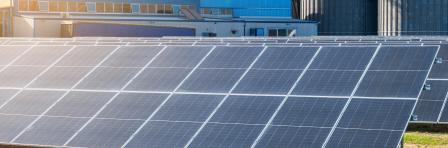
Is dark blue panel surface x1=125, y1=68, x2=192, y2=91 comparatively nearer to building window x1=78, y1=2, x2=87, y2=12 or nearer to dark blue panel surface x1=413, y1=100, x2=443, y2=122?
dark blue panel surface x1=413, y1=100, x2=443, y2=122

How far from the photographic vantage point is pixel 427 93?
113 ft

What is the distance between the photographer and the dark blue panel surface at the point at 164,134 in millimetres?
20969

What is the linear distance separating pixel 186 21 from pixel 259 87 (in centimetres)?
6262

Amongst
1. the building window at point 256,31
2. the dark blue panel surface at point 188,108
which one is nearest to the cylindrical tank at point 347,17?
the building window at point 256,31

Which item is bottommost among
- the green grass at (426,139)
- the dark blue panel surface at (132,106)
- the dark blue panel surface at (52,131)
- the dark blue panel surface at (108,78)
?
the green grass at (426,139)

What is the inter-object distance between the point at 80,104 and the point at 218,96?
3699 millimetres

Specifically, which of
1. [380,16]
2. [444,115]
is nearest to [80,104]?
[444,115]

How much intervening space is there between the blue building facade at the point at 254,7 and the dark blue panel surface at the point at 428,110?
218ft

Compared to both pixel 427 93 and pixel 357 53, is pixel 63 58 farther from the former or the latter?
pixel 427 93

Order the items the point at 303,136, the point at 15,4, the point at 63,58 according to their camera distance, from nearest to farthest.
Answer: the point at 303,136, the point at 63,58, the point at 15,4

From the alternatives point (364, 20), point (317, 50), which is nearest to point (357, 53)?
point (317, 50)

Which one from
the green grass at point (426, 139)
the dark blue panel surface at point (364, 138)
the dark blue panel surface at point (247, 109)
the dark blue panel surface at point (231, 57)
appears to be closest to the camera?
the dark blue panel surface at point (364, 138)

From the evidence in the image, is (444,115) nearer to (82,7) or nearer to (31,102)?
(31,102)

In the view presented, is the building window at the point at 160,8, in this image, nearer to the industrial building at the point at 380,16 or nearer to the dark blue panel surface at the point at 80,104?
the industrial building at the point at 380,16
